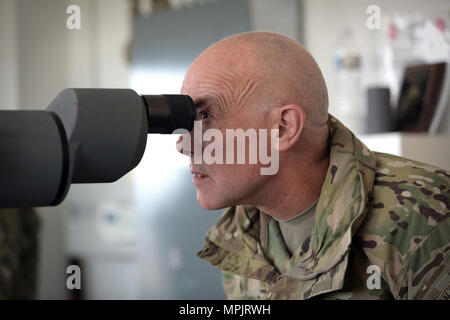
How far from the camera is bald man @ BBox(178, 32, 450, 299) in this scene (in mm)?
818

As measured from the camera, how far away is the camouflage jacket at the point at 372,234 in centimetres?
81

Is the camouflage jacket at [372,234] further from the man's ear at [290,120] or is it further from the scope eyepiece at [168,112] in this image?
the scope eyepiece at [168,112]

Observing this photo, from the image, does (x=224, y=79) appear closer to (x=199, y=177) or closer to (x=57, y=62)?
(x=199, y=177)

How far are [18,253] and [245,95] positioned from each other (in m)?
2.00

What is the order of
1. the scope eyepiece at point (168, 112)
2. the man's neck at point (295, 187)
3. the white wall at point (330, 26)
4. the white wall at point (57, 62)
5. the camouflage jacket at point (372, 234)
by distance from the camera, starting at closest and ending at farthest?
the scope eyepiece at point (168, 112) < the camouflage jacket at point (372, 234) < the man's neck at point (295, 187) < the white wall at point (330, 26) < the white wall at point (57, 62)

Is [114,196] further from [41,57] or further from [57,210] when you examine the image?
[41,57]

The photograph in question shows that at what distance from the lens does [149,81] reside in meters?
2.64

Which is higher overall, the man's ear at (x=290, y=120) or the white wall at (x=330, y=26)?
the white wall at (x=330, y=26)

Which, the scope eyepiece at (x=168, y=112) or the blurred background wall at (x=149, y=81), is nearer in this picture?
the scope eyepiece at (x=168, y=112)

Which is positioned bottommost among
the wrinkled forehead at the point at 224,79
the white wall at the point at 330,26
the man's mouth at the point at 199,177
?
the man's mouth at the point at 199,177

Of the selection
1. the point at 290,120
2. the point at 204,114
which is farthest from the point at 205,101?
the point at 290,120

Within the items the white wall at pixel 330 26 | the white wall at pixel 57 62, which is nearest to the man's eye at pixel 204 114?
the white wall at pixel 330 26
